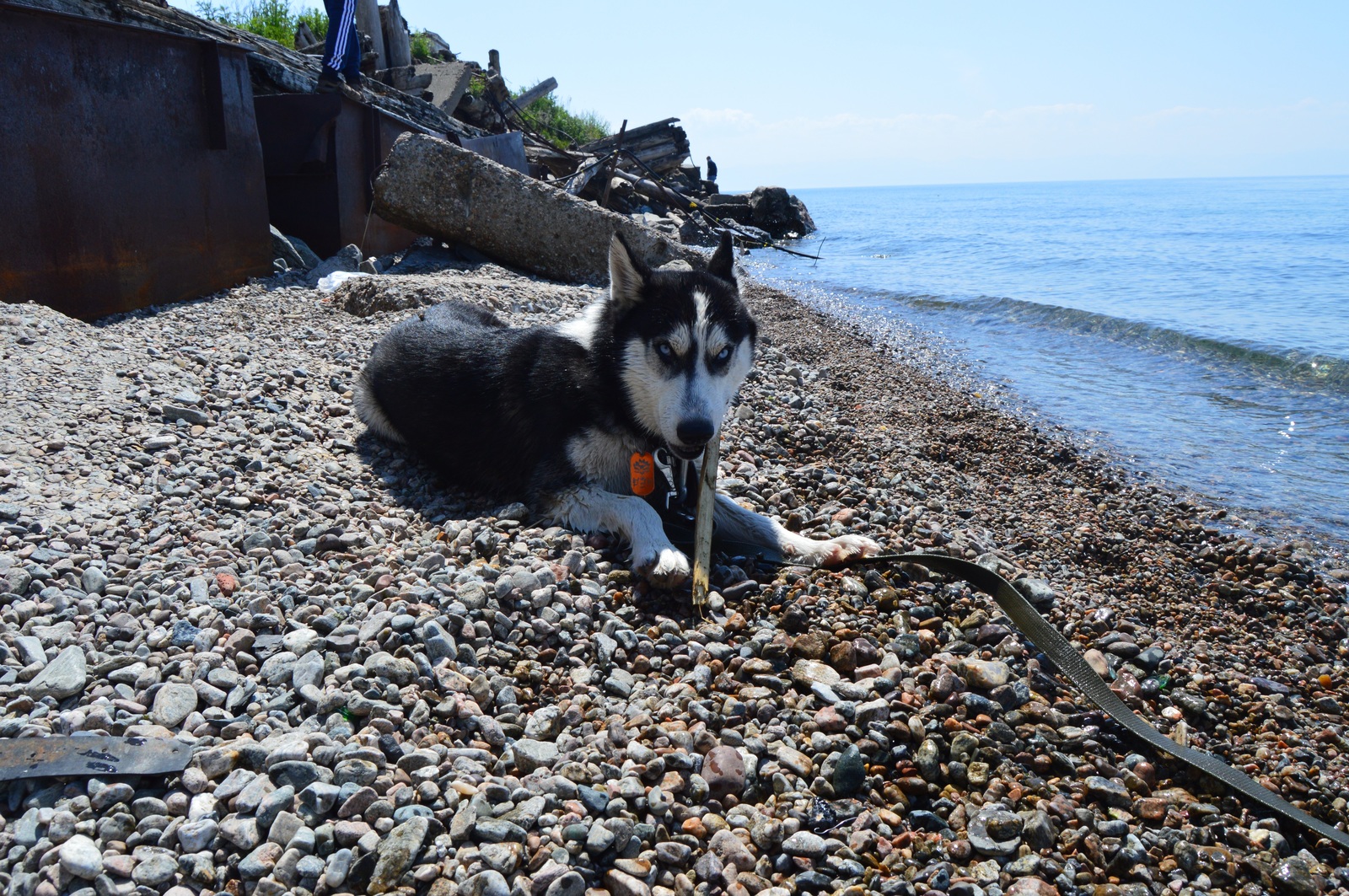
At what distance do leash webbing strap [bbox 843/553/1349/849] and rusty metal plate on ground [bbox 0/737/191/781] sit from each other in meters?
2.91

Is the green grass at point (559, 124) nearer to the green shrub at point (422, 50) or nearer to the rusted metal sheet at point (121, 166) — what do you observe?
the green shrub at point (422, 50)

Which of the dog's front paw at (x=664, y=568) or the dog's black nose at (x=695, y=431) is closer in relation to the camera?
the dog's front paw at (x=664, y=568)

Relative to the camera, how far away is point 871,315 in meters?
15.4

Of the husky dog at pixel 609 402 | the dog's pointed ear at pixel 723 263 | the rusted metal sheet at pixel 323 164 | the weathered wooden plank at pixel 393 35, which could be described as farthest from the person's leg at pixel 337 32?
the dog's pointed ear at pixel 723 263

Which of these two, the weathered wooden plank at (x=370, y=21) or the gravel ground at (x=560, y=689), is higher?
the weathered wooden plank at (x=370, y=21)

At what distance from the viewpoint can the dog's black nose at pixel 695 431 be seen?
12.8 feet

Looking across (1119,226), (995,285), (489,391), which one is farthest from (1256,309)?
(1119,226)

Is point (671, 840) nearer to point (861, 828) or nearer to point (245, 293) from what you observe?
point (861, 828)

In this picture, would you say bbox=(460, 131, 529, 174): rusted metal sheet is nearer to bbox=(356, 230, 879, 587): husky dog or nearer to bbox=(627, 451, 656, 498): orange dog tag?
bbox=(356, 230, 879, 587): husky dog

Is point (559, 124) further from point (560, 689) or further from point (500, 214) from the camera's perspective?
point (560, 689)

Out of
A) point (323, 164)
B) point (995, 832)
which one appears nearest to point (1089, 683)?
point (995, 832)

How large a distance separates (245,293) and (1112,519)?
8.66 m

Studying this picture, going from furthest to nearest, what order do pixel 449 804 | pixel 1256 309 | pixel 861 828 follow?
pixel 1256 309, pixel 861 828, pixel 449 804

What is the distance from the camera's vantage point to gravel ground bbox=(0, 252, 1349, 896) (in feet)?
7.30
